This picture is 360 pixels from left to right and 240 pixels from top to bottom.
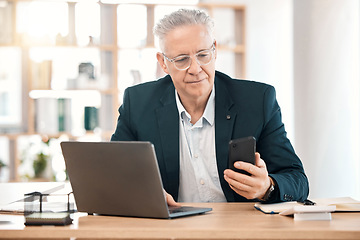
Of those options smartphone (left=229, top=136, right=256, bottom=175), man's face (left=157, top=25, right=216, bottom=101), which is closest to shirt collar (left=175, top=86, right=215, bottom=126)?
man's face (left=157, top=25, right=216, bottom=101)

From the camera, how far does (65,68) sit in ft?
16.3

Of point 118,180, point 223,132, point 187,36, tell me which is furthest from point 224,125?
point 118,180

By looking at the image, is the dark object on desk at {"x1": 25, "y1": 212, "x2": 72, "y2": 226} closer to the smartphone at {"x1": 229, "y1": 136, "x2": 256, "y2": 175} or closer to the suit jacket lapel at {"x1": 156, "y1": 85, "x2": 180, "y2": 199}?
the smartphone at {"x1": 229, "y1": 136, "x2": 256, "y2": 175}

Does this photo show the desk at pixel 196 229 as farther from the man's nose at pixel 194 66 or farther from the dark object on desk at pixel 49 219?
the man's nose at pixel 194 66

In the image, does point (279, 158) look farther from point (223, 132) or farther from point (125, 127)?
point (125, 127)

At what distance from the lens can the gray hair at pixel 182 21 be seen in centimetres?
206

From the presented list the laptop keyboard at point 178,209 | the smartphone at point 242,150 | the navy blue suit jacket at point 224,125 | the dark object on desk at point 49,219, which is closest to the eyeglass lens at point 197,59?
the navy blue suit jacket at point 224,125

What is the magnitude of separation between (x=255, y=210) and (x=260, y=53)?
363cm

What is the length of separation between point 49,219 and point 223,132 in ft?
2.88

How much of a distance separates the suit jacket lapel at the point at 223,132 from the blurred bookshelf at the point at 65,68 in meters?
2.74

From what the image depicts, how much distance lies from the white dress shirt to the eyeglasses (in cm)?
25

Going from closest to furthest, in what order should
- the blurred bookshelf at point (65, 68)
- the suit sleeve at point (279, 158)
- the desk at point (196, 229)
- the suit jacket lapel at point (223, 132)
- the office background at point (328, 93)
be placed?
the desk at point (196, 229), the suit sleeve at point (279, 158), the suit jacket lapel at point (223, 132), the office background at point (328, 93), the blurred bookshelf at point (65, 68)

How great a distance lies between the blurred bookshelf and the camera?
4.83 m

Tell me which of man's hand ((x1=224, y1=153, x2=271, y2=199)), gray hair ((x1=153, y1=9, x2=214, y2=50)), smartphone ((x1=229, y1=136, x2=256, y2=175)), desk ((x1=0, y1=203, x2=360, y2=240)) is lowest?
desk ((x1=0, y1=203, x2=360, y2=240))
